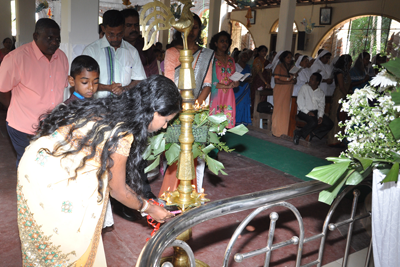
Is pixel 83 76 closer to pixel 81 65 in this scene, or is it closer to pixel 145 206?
pixel 81 65

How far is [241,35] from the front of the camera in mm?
20484

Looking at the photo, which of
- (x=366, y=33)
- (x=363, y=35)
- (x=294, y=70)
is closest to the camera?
(x=294, y=70)

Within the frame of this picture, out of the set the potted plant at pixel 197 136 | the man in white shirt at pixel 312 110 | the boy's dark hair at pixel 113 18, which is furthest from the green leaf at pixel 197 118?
the man in white shirt at pixel 312 110

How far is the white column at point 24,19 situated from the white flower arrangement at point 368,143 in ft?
27.7

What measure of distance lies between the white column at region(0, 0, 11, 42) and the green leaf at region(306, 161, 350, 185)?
1172 cm

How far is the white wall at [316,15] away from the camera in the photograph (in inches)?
510

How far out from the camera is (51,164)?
58.0 inches

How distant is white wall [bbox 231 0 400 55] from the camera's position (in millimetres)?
12961

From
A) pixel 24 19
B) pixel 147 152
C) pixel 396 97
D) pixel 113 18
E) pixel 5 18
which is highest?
pixel 5 18

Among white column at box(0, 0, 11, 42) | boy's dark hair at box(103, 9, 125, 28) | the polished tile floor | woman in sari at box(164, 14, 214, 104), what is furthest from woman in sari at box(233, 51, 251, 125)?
white column at box(0, 0, 11, 42)

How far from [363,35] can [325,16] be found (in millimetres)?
1711

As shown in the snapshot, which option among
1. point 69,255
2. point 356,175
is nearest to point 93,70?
point 69,255

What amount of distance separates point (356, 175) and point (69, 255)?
48.7 inches

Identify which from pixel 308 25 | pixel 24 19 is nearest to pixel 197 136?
pixel 24 19
